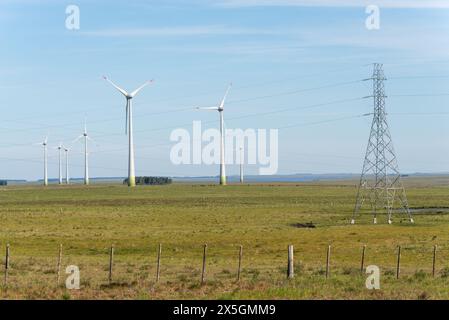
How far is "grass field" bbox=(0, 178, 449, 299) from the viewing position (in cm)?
3291

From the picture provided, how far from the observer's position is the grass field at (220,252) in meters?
32.9

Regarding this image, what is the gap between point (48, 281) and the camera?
3744 centimetres

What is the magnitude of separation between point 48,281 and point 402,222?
5423 cm

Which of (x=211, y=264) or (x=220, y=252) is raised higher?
(x=211, y=264)

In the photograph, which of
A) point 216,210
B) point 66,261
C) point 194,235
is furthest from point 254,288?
point 216,210

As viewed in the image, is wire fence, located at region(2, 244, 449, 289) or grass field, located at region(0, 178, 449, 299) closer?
grass field, located at region(0, 178, 449, 299)

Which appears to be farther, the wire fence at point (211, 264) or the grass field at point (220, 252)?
the wire fence at point (211, 264)

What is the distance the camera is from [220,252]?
55.5m

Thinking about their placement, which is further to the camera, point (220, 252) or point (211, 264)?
point (220, 252)

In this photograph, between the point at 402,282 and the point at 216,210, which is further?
the point at 216,210
